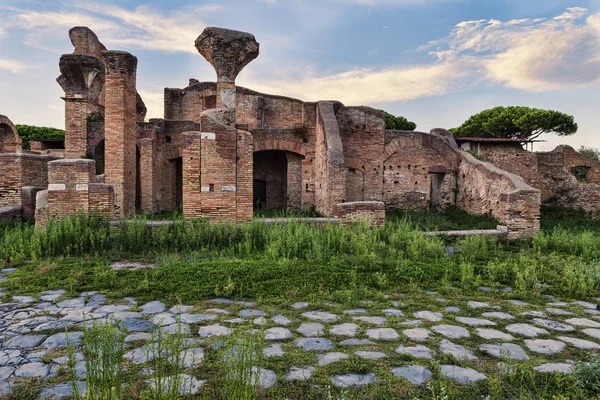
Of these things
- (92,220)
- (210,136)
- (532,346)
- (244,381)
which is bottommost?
(532,346)

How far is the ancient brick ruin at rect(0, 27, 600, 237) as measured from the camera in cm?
859

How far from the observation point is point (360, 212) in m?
8.93

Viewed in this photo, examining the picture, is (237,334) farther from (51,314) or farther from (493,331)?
(493,331)

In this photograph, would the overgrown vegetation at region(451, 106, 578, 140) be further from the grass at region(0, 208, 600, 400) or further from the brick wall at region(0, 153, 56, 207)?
the brick wall at region(0, 153, 56, 207)

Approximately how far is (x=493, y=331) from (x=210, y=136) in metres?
6.82

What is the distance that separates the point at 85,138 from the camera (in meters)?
14.0

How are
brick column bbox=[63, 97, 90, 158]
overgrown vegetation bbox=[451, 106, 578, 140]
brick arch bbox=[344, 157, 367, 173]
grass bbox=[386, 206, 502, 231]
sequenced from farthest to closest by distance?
overgrown vegetation bbox=[451, 106, 578, 140] < brick arch bbox=[344, 157, 367, 173] < brick column bbox=[63, 97, 90, 158] < grass bbox=[386, 206, 502, 231]

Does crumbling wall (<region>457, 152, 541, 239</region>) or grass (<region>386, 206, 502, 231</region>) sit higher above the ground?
crumbling wall (<region>457, 152, 541, 239</region>)

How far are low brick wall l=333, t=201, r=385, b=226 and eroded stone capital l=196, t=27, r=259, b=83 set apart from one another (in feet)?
13.8

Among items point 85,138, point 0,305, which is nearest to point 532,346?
point 0,305

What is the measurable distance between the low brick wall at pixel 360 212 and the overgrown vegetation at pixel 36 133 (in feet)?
93.7

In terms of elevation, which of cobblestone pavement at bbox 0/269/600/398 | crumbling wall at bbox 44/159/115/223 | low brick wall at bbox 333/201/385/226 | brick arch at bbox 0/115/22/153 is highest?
brick arch at bbox 0/115/22/153

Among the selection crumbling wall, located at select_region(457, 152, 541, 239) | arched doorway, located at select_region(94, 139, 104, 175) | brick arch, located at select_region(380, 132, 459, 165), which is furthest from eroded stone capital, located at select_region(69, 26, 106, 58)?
crumbling wall, located at select_region(457, 152, 541, 239)

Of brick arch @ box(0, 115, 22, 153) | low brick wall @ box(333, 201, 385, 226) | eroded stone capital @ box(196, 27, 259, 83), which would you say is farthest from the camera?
brick arch @ box(0, 115, 22, 153)
